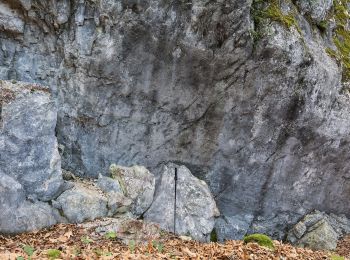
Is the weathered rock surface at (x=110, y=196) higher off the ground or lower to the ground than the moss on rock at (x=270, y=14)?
lower

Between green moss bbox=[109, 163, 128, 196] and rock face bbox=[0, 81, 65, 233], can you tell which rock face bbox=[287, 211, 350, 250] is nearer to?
green moss bbox=[109, 163, 128, 196]

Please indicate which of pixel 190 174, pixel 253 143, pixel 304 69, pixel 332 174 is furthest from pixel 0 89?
pixel 332 174

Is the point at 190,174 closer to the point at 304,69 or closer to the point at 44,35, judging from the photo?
the point at 304,69

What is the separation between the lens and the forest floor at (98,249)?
19.0 ft

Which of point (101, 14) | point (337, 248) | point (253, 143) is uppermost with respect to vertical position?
point (101, 14)

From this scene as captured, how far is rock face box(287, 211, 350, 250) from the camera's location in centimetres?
1066

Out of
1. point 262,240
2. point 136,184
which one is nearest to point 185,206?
point 136,184

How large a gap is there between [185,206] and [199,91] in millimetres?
3100

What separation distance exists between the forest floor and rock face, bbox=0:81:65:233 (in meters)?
0.38

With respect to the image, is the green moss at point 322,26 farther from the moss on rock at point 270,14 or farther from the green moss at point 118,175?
the green moss at point 118,175

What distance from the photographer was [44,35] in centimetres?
936

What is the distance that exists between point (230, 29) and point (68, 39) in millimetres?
4192

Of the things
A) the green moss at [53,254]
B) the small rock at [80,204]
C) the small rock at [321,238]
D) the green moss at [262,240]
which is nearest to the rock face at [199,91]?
the small rock at [321,238]

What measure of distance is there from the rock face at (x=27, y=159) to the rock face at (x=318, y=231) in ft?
23.4
